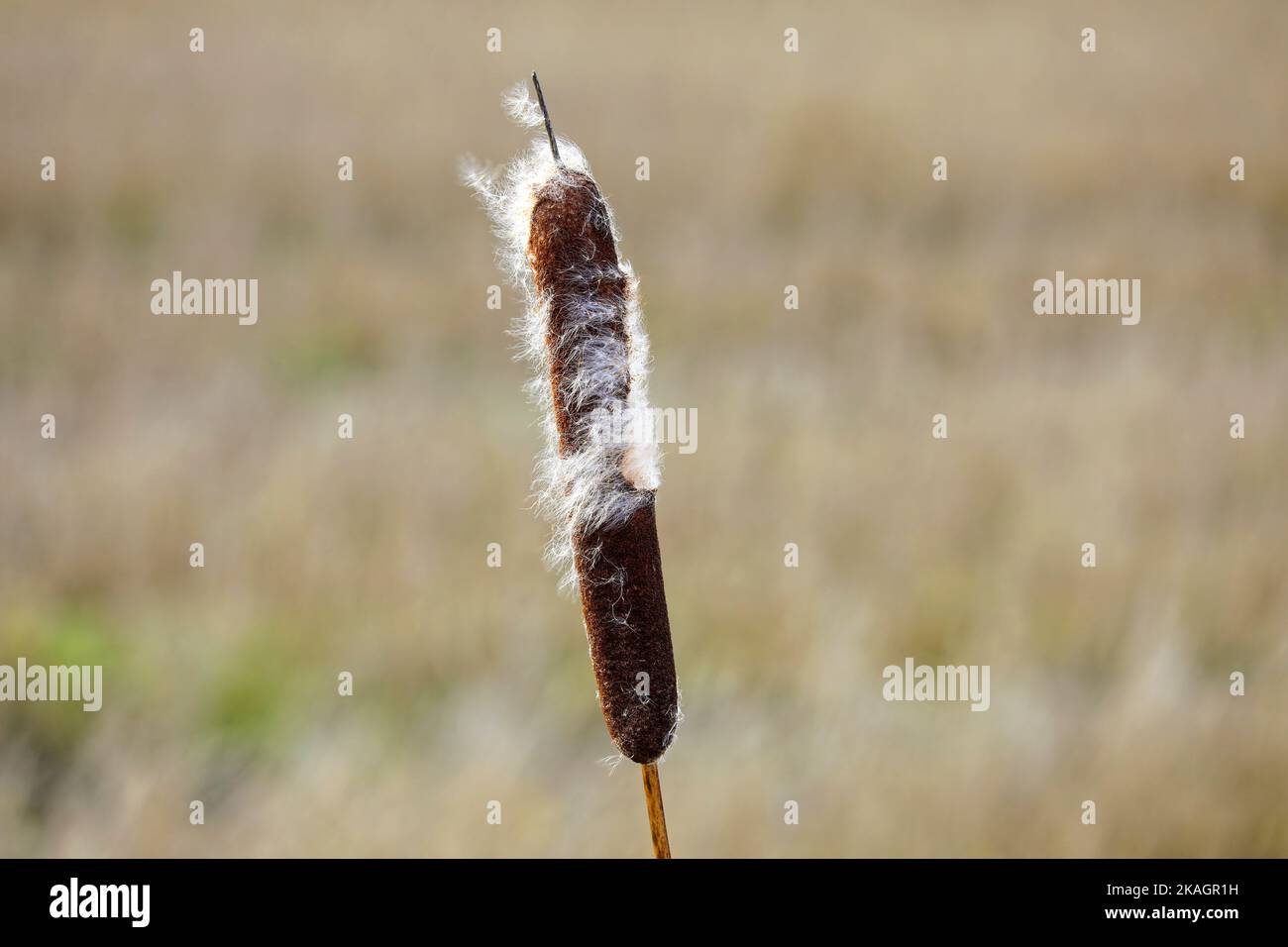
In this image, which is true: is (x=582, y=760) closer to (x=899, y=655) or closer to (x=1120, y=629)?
(x=899, y=655)

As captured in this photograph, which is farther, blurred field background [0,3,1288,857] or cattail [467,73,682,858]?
blurred field background [0,3,1288,857]

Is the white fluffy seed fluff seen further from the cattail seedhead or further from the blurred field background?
the blurred field background

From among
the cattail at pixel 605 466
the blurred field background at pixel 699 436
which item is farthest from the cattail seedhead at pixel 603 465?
the blurred field background at pixel 699 436

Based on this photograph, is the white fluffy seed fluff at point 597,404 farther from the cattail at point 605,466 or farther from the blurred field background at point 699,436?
the blurred field background at point 699,436

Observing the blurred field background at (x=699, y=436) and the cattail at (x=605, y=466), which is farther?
the blurred field background at (x=699, y=436)

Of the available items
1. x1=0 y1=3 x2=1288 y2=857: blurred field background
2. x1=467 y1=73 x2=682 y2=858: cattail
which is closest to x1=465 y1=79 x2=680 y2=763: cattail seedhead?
x1=467 y1=73 x2=682 y2=858: cattail

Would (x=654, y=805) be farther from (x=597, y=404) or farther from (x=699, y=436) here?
(x=699, y=436)
